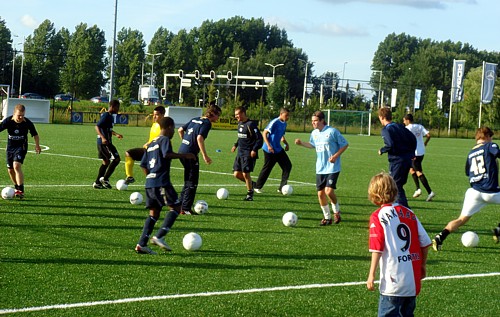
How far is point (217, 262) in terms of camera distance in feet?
30.9

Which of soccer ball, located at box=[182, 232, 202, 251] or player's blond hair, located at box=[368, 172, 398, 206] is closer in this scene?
player's blond hair, located at box=[368, 172, 398, 206]

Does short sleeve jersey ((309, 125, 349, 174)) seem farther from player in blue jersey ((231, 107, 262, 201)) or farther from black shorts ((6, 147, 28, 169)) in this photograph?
black shorts ((6, 147, 28, 169))

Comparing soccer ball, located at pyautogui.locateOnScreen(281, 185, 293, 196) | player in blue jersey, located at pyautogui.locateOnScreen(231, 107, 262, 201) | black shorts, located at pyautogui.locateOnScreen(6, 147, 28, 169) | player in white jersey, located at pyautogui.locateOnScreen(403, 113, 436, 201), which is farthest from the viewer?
player in white jersey, located at pyautogui.locateOnScreen(403, 113, 436, 201)

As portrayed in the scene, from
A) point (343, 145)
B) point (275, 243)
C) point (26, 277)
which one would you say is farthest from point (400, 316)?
point (343, 145)

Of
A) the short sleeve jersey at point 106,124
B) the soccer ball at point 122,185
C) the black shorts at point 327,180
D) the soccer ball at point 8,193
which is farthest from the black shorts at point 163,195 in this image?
the short sleeve jersey at point 106,124

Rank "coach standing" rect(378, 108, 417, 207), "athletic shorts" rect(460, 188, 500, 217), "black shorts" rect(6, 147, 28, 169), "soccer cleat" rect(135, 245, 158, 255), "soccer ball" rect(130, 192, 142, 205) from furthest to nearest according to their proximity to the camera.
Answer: "black shorts" rect(6, 147, 28, 169)
"soccer ball" rect(130, 192, 142, 205)
"coach standing" rect(378, 108, 417, 207)
"athletic shorts" rect(460, 188, 500, 217)
"soccer cleat" rect(135, 245, 158, 255)

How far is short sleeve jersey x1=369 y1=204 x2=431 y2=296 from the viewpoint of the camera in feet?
17.7

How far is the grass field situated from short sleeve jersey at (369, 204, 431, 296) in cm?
184

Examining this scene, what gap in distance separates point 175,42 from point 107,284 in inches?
5129

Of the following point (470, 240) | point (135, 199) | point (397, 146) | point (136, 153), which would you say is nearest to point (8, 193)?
point (135, 199)

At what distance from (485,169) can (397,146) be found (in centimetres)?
190

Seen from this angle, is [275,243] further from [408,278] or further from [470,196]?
[408,278]

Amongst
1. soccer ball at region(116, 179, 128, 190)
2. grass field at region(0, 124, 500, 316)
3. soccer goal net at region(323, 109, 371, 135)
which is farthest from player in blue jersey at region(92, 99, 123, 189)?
soccer goal net at region(323, 109, 371, 135)

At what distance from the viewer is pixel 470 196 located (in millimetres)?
10969
